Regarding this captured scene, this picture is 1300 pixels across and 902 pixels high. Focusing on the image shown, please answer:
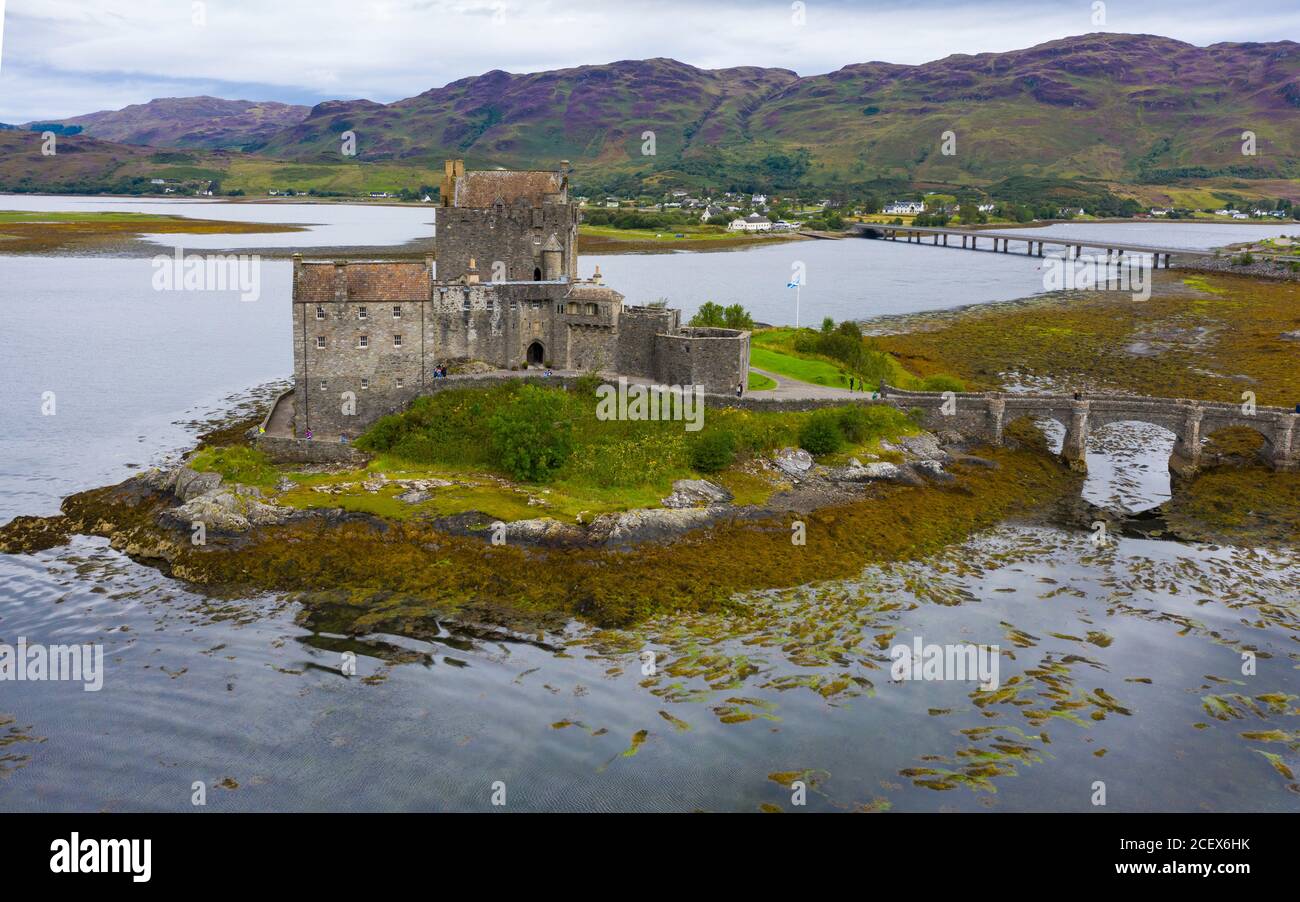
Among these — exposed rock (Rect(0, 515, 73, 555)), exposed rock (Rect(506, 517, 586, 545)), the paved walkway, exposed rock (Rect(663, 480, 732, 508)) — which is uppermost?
the paved walkway

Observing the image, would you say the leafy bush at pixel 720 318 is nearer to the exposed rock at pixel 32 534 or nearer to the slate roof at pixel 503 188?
the slate roof at pixel 503 188

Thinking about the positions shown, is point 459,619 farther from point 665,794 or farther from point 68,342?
point 68,342

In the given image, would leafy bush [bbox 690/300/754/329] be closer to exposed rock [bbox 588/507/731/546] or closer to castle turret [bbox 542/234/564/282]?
castle turret [bbox 542/234/564/282]

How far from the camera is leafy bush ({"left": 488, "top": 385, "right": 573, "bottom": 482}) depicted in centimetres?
4900

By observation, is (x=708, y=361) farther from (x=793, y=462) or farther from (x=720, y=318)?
(x=720, y=318)

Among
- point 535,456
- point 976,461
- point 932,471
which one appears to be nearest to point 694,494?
point 535,456

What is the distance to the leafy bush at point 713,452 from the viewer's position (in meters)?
50.4

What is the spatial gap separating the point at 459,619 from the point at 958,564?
2108 cm

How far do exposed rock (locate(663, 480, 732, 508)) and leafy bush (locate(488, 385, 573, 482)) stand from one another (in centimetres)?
569

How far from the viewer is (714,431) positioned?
52062 mm

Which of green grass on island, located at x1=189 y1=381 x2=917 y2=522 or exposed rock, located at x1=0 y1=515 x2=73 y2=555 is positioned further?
green grass on island, located at x1=189 y1=381 x2=917 y2=522

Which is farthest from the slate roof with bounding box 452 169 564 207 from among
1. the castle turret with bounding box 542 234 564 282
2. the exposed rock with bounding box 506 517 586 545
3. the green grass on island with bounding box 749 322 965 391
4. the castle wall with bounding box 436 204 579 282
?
the exposed rock with bounding box 506 517 586 545

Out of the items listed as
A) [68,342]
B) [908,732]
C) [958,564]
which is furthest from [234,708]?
[68,342]

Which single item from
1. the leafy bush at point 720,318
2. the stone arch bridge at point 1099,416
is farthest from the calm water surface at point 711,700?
the leafy bush at point 720,318
